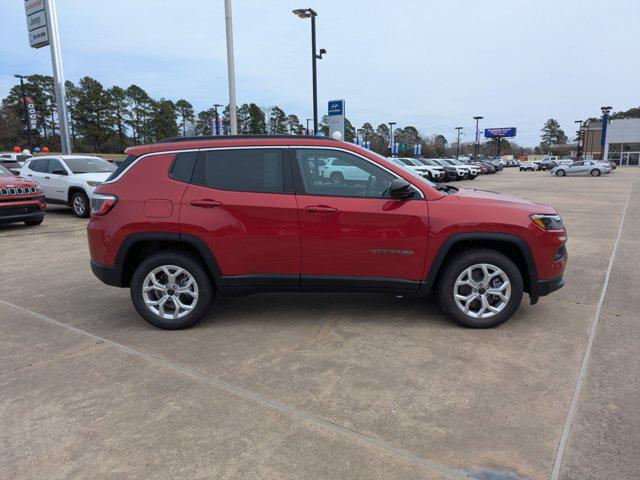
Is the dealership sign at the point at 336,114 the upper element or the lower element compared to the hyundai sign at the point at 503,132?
lower

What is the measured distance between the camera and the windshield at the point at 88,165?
12578mm

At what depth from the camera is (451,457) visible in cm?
256

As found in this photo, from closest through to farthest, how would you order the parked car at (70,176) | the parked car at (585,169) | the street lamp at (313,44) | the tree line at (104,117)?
the parked car at (70,176) → the street lamp at (313,44) → the parked car at (585,169) → the tree line at (104,117)

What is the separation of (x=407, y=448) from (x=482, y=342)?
1.73 metres

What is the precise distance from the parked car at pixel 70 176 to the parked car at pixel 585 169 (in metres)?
38.6

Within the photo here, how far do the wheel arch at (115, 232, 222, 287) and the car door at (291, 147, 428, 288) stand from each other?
88cm

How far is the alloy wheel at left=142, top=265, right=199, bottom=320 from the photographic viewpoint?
4387mm

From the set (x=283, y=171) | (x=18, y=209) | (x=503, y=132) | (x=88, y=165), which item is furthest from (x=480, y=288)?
(x=503, y=132)

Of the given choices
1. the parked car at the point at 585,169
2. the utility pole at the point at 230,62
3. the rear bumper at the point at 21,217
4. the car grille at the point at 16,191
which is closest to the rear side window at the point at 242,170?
the car grille at the point at 16,191

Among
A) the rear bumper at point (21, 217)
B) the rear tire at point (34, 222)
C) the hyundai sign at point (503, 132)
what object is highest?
the hyundai sign at point (503, 132)

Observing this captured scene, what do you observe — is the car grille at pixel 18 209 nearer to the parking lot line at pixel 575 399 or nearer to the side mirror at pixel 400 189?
the side mirror at pixel 400 189

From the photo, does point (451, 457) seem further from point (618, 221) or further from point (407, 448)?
point (618, 221)

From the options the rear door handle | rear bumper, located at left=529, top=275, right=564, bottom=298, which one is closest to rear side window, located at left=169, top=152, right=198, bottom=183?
the rear door handle

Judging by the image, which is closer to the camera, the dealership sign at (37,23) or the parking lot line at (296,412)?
the parking lot line at (296,412)
